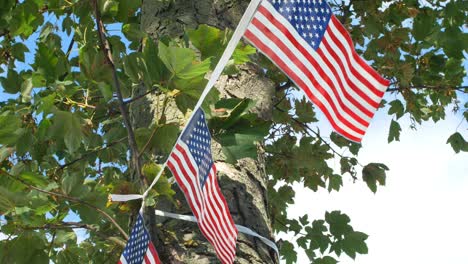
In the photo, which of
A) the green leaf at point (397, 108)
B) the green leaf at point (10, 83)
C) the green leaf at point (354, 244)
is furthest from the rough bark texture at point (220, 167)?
the green leaf at point (397, 108)

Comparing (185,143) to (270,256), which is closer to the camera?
(185,143)

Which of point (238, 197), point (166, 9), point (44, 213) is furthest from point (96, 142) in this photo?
point (238, 197)

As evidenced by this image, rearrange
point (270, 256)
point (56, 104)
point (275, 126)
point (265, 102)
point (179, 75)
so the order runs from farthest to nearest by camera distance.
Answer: point (275, 126) → point (265, 102) → point (56, 104) → point (270, 256) → point (179, 75)

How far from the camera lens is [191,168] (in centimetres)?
203

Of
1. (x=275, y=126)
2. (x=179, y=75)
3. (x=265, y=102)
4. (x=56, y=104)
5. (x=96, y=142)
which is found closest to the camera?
(x=179, y=75)

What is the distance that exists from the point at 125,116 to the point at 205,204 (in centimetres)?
37

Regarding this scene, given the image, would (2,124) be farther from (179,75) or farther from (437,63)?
(437,63)

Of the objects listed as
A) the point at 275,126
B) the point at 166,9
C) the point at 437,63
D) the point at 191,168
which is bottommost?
the point at 191,168

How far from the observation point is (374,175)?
4410 mm

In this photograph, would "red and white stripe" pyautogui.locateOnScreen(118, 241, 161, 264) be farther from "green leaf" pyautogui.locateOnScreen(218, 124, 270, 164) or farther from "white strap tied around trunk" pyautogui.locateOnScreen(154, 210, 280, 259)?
"green leaf" pyautogui.locateOnScreen(218, 124, 270, 164)

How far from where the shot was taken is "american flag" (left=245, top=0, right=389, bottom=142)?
6.10 feet

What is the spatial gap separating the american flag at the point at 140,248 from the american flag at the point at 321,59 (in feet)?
2.09

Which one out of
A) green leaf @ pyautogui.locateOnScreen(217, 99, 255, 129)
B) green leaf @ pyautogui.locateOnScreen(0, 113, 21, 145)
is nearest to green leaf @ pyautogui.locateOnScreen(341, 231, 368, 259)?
green leaf @ pyautogui.locateOnScreen(217, 99, 255, 129)

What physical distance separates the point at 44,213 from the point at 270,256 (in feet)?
2.65
